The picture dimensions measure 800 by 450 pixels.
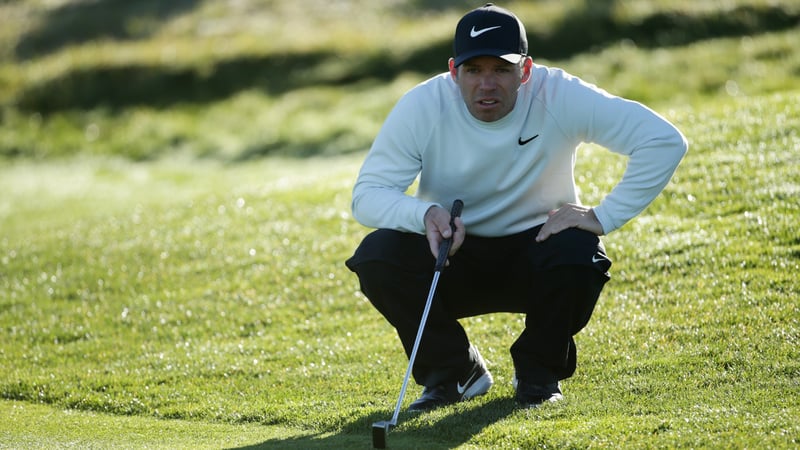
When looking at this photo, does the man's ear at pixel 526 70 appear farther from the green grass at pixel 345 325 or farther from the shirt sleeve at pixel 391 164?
the green grass at pixel 345 325

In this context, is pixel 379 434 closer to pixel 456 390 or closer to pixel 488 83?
pixel 456 390

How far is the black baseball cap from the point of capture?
5312 millimetres

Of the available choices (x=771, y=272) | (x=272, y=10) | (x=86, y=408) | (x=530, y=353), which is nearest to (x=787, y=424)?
(x=530, y=353)

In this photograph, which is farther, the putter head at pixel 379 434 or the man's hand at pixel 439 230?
the man's hand at pixel 439 230

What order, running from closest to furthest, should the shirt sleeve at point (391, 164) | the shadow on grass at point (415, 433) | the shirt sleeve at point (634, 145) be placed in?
1. the shadow on grass at point (415, 433)
2. the shirt sleeve at point (634, 145)
3. the shirt sleeve at point (391, 164)

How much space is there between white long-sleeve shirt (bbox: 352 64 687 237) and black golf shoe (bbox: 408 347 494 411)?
780 millimetres

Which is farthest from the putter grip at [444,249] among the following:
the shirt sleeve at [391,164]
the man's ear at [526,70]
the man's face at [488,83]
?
the man's ear at [526,70]

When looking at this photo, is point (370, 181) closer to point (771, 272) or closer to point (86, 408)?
point (86, 408)

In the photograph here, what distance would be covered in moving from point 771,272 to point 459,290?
278cm

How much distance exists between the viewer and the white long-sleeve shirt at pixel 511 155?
545cm

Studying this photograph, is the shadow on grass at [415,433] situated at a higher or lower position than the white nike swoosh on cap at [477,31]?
lower

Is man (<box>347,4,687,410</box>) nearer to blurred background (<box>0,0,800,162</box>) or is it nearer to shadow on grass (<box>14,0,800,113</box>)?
blurred background (<box>0,0,800,162</box>)

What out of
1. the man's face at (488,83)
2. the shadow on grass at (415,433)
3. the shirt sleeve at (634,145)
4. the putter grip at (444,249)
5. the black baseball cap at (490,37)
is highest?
the black baseball cap at (490,37)

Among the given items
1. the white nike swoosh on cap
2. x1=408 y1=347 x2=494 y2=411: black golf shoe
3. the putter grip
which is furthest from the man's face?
x1=408 y1=347 x2=494 y2=411: black golf shoe
